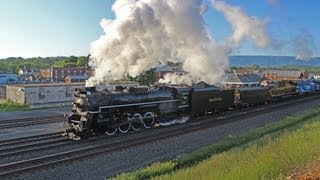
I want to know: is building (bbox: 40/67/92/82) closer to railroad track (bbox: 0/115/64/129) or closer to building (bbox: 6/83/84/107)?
building (bbox: 6/83/84/107)

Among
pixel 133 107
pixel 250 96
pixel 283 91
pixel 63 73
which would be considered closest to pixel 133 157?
pixel 133 107

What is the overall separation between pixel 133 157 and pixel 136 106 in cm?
665

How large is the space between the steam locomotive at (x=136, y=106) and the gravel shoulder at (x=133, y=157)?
123 inches

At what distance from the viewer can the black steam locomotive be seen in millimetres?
20469

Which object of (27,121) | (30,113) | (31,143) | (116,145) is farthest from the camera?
(30,113)

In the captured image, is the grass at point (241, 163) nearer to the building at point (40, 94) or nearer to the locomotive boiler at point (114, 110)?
the locomotive boiler at point (114, 110)

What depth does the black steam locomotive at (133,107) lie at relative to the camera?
2047cm

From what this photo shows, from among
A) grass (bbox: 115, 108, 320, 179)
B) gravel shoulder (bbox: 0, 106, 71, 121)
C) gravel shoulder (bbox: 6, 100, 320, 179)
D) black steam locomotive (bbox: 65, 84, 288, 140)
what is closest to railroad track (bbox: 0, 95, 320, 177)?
gravel shoulder (bbox: 6, 100, 320, 179)

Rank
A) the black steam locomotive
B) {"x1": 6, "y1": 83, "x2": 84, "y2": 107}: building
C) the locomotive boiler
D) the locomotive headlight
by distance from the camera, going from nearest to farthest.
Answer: the locomotive boiler
the black steam locomotive
the locomotive headlight
{"x1": 6, "y1": 83, "x2": 84, "y2": 107}: building

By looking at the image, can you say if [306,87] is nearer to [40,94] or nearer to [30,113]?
[40,94]

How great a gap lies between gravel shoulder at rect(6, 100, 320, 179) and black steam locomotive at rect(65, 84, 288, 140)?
3116mm

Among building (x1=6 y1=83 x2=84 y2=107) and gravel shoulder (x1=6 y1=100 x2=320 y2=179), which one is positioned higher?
building (x1=6 y1=83 x2=84 y2=107)

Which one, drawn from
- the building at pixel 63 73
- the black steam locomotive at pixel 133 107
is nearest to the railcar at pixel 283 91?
the black steam locomotive at pixel 133 107

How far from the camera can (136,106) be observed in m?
22.7
